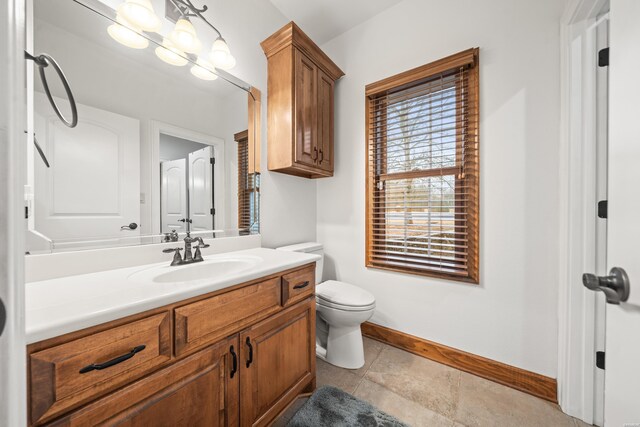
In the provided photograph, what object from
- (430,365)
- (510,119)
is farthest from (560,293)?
(510,119)

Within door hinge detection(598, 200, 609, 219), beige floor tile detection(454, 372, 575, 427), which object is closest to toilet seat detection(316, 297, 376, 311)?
beige floor tile detection(454, 372, 575, 427)

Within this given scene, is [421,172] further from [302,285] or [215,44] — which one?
[215,44]

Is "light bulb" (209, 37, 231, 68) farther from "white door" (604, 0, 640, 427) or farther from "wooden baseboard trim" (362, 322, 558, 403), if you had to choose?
"wooden baseboard trim" (362, 322, 558, 403)

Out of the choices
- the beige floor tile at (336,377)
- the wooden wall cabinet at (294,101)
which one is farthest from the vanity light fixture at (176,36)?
the beige floor tile at (336,377)

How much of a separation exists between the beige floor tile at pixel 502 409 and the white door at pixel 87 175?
79.2 inches

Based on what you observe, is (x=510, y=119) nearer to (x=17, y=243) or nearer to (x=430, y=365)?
(x=430, y=365)

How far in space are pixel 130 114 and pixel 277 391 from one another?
1.53 metres

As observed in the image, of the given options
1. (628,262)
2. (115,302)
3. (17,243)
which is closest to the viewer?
(17,243)

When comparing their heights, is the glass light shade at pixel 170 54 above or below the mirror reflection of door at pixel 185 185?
above

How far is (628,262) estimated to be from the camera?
1.83 ft

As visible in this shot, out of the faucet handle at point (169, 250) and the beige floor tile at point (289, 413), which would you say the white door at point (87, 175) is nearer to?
the faucet handle at point (169, 250)

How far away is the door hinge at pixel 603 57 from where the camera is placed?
120 cm

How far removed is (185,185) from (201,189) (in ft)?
0.34

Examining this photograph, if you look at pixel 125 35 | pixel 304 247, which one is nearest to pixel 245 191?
pixel 304 247
